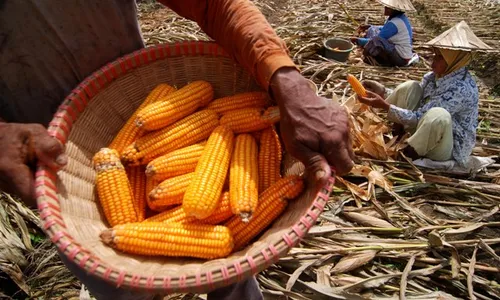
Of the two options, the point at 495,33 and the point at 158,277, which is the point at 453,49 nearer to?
the point at 158,277

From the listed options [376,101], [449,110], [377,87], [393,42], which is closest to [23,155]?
[376,101]

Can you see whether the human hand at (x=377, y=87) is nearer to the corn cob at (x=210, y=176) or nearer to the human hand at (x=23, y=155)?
the corn cob at (x=210, y=176)

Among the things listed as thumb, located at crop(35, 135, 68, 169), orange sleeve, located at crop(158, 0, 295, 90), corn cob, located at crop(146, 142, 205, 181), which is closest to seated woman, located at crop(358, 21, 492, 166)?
orange sleeve, located at crop(158, 0, 295, 90)

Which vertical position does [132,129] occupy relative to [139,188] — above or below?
above

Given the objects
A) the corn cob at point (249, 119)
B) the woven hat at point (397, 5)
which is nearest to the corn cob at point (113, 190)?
the corn cob at point (249, 119)

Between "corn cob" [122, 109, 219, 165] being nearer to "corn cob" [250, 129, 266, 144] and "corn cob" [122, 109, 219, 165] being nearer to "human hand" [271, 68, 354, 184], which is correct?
"corn cob" [250, 129, 266, 144]

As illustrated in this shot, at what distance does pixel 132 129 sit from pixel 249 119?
2.57 feet

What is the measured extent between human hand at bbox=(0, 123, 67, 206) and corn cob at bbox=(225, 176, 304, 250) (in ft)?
3.17

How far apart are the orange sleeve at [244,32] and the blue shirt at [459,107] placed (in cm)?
273

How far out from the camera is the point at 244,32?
6.48 feet

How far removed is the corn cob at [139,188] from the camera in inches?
86.7

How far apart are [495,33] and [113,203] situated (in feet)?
26.8

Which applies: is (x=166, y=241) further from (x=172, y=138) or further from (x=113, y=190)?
(x=172, y=138)

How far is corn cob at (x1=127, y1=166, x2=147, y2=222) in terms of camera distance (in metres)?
2.20
